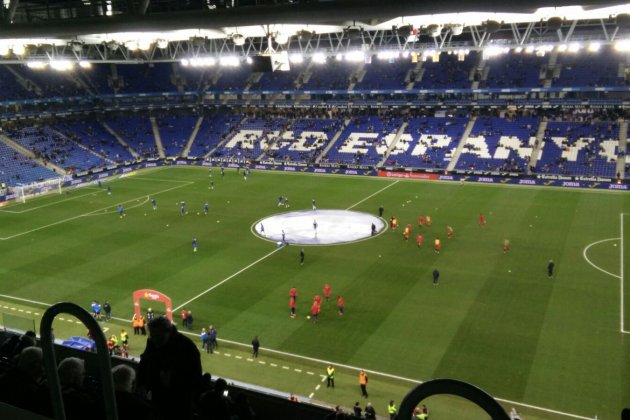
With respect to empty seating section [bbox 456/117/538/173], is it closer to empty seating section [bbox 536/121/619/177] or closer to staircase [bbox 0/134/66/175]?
empty seating section [bbox 536/121/619/177]

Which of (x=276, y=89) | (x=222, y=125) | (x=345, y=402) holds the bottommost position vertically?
(x=345, y=402)

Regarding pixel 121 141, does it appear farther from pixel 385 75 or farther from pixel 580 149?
pixel 580 149

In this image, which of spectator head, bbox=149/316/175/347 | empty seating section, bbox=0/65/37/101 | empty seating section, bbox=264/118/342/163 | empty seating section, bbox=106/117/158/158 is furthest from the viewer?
empty seating section, bbox=106/117/158/158

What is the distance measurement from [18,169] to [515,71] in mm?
66410

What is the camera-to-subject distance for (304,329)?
82.6ft

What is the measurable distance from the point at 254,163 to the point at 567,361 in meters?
58.2

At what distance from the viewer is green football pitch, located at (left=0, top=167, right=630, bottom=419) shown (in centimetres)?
2094

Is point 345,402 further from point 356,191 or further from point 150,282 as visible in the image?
point 356,191

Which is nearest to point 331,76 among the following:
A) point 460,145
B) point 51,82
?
point 460,145

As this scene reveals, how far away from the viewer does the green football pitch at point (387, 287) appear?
68.7ft

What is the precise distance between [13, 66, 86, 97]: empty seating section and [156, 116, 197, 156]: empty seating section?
13623mm

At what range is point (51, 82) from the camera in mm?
81500

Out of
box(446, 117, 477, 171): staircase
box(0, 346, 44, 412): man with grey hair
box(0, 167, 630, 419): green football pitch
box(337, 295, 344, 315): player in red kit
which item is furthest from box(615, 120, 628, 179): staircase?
box(0, 346, 44, 412): man with grey hair

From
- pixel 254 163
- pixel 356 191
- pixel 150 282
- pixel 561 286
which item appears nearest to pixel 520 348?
pixel 561 286
